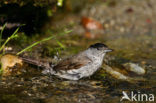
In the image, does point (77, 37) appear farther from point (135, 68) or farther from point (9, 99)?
point (9, 99)

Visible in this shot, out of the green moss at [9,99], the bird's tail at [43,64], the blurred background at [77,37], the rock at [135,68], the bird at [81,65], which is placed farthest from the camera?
the rock at [135,68]

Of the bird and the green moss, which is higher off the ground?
the bird

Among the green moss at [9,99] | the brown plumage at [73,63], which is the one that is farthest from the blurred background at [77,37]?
the brown plumage at [73,63]

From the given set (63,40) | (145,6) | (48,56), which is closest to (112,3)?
(145,6)

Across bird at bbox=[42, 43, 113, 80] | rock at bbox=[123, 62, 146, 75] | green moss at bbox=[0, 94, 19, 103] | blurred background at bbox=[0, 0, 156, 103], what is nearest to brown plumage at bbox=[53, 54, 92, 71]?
bird at bbox=[42, 43, 113, 80]

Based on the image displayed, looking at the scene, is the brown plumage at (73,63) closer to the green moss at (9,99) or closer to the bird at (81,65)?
the bird at (81,65)

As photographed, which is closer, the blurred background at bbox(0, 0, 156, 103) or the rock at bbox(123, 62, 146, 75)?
the blurred background at bbox(0, 0, 156, 103)

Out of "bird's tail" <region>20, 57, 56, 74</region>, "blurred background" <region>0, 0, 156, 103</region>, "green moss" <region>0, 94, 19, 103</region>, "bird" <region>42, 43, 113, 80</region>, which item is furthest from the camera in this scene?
"bird's tail" <region>20, 57, 56, 74</region>

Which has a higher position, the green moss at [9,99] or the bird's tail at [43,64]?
the bird's tail at [43,64]

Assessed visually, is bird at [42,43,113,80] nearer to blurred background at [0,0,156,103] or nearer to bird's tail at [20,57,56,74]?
bird's tail at [20,57,56,74]
